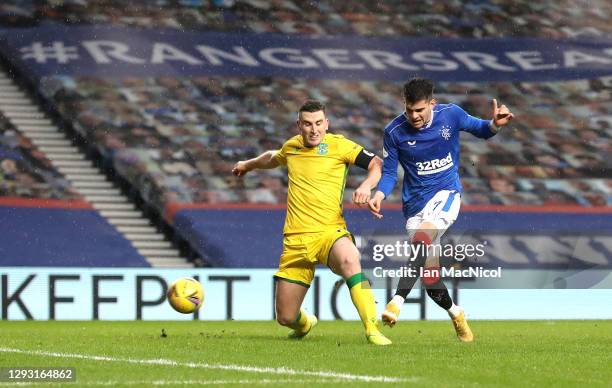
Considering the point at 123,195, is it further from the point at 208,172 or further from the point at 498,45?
the point at 498,45

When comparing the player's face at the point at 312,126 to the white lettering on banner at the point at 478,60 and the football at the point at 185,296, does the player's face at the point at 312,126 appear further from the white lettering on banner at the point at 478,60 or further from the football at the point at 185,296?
the white lettering on banner at the point at 478,60

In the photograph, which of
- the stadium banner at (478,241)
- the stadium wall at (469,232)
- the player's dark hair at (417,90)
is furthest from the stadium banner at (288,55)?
the player's dark hair at (417,90)

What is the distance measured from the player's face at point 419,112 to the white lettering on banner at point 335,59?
1324 centimetres

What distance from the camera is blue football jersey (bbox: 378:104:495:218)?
896 centimetres

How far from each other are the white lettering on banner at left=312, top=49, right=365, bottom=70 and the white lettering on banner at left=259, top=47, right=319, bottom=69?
228mm

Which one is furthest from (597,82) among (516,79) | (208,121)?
(208,121)

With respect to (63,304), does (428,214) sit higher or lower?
higher

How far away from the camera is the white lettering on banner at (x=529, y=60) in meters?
22.3

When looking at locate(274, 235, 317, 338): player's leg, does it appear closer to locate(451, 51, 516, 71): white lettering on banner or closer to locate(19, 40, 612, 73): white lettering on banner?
locate(19, 40, 612, 73): white lettering on banner

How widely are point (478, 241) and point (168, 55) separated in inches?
265

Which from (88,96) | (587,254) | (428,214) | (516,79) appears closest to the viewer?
(428,214)

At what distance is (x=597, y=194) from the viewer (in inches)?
787

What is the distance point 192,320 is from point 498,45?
398 inches

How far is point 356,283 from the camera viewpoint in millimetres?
8781
